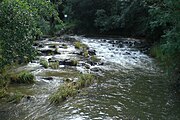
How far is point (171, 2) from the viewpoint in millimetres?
11172

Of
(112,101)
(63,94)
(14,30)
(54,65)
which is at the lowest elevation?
(112,101)

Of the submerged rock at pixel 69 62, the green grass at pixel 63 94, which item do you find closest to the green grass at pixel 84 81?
the green grass at pixel 63 94

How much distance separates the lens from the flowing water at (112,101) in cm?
1012

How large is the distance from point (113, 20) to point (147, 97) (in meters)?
27.4

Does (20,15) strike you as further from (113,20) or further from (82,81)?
(113,20)

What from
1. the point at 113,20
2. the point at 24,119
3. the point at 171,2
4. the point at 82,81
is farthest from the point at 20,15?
the point at 113,20

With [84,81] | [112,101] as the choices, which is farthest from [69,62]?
[112,101]

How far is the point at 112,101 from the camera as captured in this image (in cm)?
1167

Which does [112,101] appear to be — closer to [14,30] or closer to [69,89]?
[69,89]

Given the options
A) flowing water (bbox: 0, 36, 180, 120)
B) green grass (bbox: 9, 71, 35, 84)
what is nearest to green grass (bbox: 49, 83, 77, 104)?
flowing water (bbox: 0, 36, 180, 120)

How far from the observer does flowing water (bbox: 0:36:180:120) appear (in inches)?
399

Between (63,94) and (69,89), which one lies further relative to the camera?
(69,89)

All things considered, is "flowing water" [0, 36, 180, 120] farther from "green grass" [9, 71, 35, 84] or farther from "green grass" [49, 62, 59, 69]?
"green grass" [49, 62, 59, 69]

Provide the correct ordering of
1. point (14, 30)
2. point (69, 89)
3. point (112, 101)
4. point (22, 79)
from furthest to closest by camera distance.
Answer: point (22, 79) → point (69, 89) → point (112, 101) → point (14, 30)
